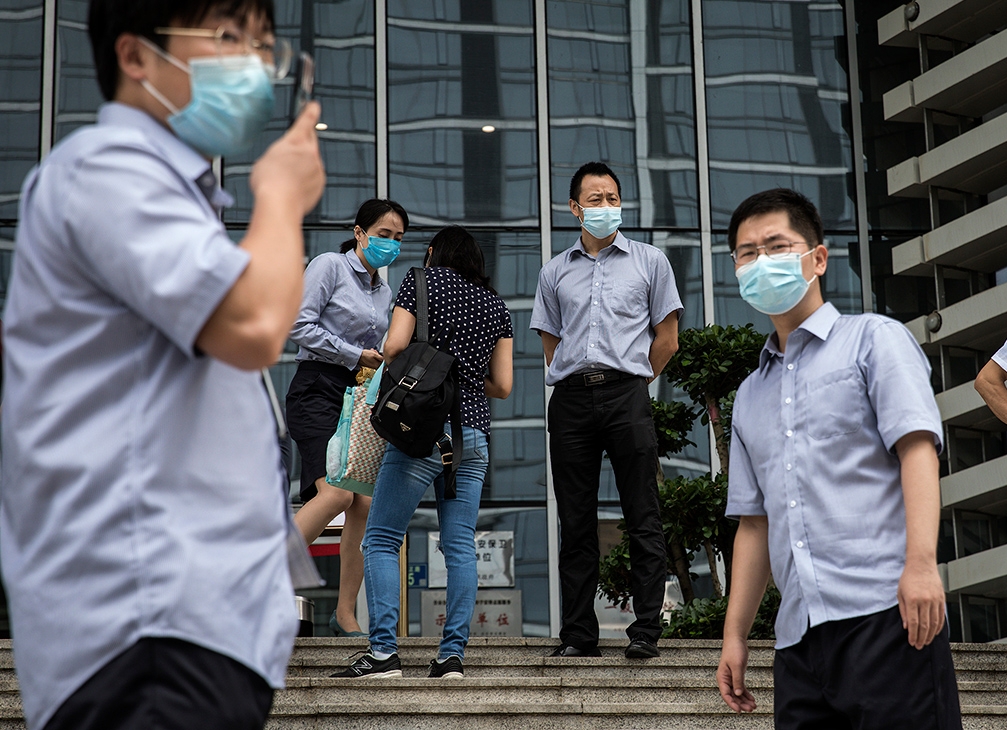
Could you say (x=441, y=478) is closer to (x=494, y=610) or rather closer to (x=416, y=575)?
(x=416, y=575)

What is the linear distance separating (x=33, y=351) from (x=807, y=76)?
433 inches

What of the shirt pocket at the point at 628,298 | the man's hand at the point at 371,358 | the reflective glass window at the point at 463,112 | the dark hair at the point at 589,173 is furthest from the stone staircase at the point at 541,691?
the reflective glass window at the point at 463,112

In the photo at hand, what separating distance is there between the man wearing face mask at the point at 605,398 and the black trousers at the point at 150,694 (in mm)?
4241

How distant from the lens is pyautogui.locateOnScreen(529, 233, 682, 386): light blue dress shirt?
19.9 feet

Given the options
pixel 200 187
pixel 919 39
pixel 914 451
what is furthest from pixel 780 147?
pixel 200 187

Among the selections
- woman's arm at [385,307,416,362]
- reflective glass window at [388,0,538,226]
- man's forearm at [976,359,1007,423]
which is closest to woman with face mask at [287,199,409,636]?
woman's arm at [385,307,416,362]

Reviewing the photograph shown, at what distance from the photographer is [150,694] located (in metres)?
1.62

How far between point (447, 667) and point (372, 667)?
1.02 feet

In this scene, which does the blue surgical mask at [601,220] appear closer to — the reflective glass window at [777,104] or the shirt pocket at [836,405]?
the shirt pocket at [836,405]

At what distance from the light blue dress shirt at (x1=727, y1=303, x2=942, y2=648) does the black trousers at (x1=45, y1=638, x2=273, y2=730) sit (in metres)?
1.71

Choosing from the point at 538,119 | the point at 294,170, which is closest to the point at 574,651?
the point at 294,170

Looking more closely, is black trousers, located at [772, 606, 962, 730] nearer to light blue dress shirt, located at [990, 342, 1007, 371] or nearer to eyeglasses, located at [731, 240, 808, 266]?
eyeglasses, located at [731, 240, 808, 266]

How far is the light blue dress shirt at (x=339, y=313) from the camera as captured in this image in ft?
20.8

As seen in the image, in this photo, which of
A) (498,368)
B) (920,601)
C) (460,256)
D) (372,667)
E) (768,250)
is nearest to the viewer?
(920,601)
